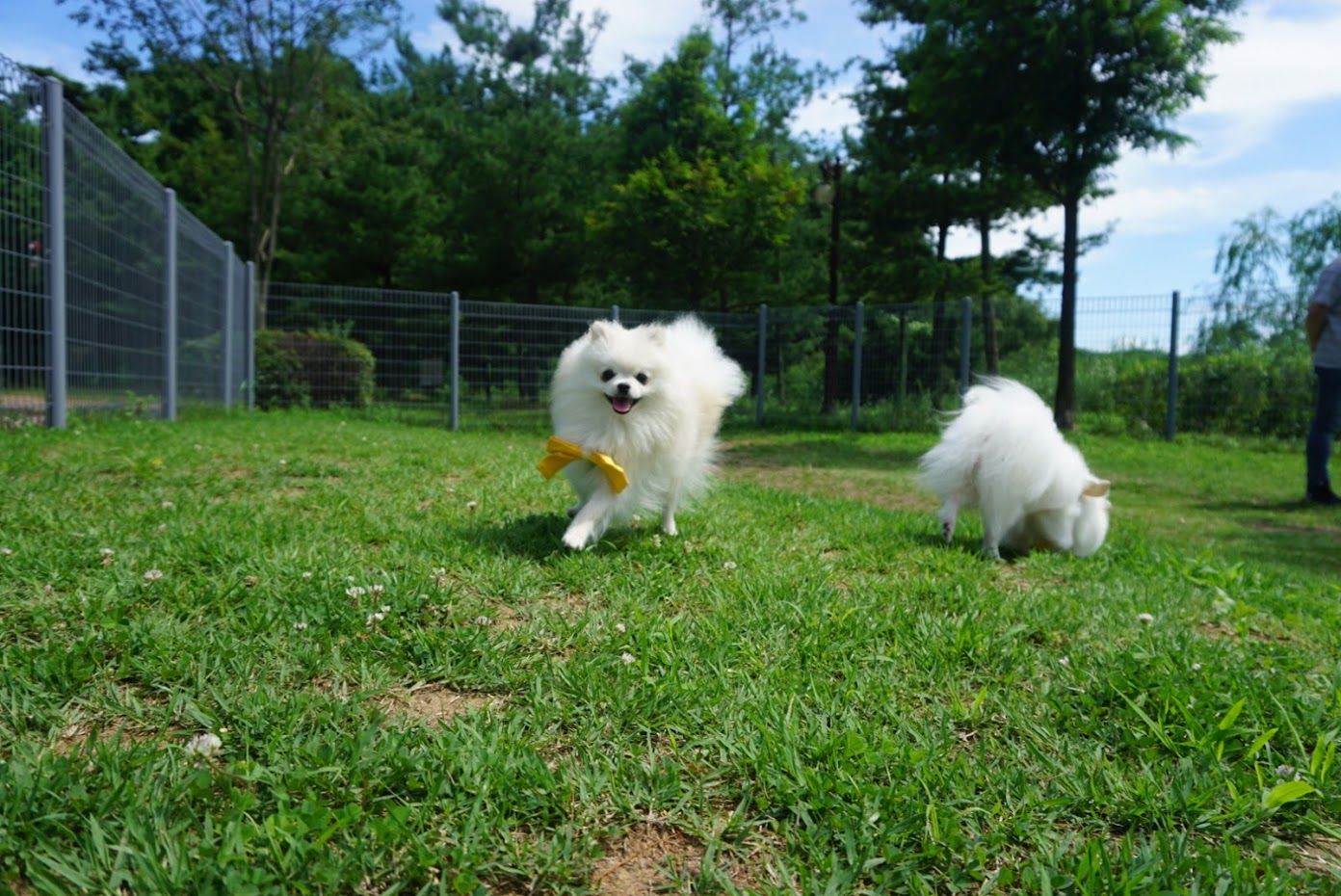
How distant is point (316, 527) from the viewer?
336cm

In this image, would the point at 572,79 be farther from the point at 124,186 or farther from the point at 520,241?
the point at 124,186

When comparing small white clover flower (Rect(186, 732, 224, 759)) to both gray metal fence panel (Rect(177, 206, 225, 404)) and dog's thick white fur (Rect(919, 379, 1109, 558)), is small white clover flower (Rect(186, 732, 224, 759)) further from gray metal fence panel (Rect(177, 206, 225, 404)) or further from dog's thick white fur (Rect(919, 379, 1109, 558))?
gray metal fence panel (Rect(177, 206, 225, 404))

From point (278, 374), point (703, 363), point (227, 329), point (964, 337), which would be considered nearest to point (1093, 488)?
point (703, 363)

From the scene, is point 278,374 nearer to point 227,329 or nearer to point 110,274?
point 227,329

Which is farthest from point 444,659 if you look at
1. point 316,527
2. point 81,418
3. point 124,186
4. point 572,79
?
point 572,79

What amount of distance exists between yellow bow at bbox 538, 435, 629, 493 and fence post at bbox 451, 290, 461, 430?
8349 mm

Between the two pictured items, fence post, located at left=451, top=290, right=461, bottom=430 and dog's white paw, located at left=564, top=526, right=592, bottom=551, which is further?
fence post, located at left=451, top=290, right=461, bottom=430

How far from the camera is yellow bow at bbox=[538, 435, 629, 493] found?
11.0 ft

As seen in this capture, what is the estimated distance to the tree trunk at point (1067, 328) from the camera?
37.5 feet

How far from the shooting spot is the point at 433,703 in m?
1.95

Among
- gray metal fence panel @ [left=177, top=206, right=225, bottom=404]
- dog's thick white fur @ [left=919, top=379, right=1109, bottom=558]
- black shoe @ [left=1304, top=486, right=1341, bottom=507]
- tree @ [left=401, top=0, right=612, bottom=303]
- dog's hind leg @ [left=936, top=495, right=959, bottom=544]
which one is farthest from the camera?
tree @ [left=401, top=0, right=612, bottom=303]

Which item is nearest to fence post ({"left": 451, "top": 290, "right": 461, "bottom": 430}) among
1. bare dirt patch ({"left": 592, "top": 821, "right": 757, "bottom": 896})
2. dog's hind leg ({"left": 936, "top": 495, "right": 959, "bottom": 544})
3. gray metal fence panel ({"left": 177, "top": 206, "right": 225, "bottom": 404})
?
gray metal fence panel ({"left": 177, "top": 206, "right": 225, "bottom": 404})

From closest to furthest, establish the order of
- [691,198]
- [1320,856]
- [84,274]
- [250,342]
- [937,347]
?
1. [1320,856]
2. [84,274]
3. [250,342]
4. [937,347]
5. [691,198]

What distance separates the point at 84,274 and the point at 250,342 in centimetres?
454
